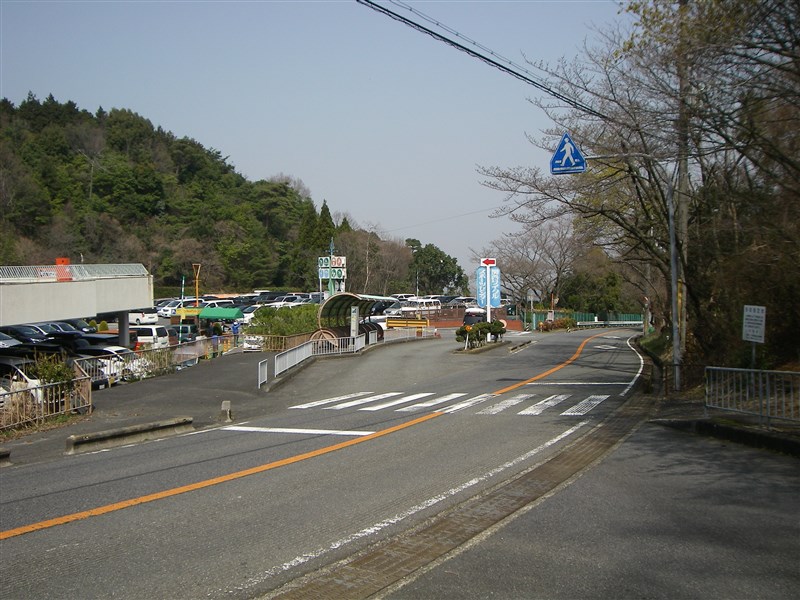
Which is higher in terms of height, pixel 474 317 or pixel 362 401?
pixel 474 317

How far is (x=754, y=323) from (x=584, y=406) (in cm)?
516

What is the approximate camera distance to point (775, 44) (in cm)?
1277

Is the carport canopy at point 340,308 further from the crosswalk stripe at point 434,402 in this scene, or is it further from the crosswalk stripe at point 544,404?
the crosswalk stripe at point 544,404

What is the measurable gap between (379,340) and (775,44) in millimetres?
30853

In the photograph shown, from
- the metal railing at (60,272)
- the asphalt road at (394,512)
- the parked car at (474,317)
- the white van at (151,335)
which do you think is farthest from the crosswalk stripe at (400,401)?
the parked car at (474,317)

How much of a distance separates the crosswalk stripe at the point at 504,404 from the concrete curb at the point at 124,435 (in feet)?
23.4

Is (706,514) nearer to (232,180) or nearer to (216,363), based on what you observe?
(216,363)

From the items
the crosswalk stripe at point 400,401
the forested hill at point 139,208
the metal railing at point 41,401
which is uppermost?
the forested hill at point 139,208

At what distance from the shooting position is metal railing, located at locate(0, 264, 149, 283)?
2314 cm

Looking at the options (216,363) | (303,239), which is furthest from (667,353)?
(303,239)

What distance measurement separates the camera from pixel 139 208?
82.2 m

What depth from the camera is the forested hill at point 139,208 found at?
6925 centimetres

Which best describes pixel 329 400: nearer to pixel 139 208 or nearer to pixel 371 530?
pixel 371 530

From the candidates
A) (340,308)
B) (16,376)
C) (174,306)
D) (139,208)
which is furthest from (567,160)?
(139,208)
